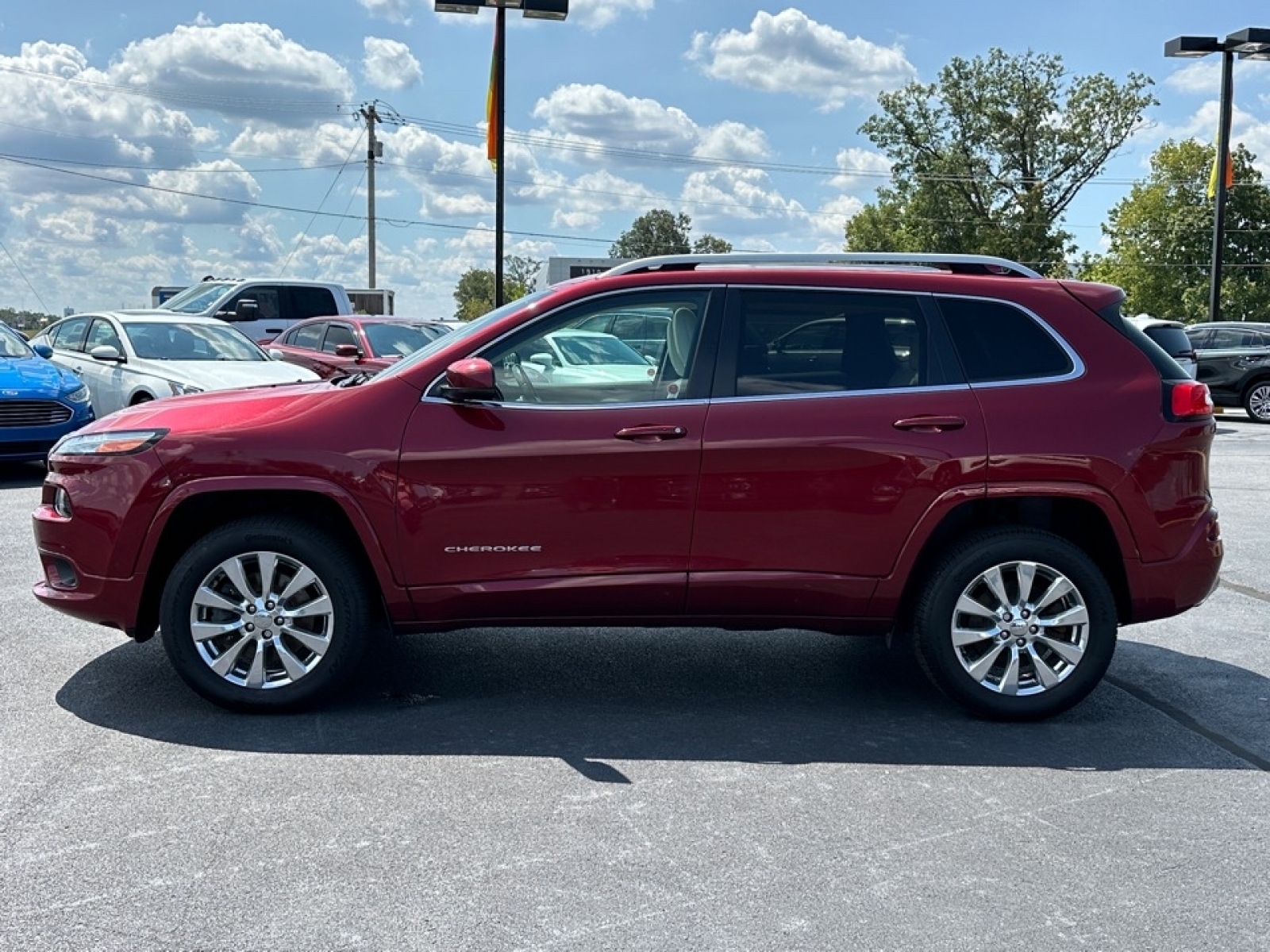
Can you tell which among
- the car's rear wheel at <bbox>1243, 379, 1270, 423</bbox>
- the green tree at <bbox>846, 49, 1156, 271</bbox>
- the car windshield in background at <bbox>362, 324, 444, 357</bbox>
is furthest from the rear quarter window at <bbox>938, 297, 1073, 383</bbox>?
the green tree at <bbox>846, 49, 1156, 271</bbox>

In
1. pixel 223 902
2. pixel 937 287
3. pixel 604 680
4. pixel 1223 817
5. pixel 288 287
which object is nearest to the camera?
pixel 223 902

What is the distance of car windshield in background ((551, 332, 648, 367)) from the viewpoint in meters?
5.14

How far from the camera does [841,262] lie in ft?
17.8

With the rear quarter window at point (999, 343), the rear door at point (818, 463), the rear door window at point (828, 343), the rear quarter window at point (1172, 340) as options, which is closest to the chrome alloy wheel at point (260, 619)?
the rear door at point (818, 463)

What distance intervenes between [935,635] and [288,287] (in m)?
18.1

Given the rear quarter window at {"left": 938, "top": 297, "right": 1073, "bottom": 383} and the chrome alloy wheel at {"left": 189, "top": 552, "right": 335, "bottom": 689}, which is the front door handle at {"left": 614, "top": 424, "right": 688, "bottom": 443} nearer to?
the rear quarter window at {"left": 938, "top": 297, "right": 1073, "bottom": 383}

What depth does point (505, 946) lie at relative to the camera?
3.21 metres

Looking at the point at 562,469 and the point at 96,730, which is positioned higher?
the point at 562,469

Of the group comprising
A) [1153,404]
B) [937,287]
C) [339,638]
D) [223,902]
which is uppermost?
[937,287]

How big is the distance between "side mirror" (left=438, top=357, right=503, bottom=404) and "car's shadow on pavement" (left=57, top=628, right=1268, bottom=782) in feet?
4.15

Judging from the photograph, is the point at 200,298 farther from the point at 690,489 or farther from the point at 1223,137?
the point at 1223,137

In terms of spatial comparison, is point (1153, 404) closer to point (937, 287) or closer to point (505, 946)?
point (937, 287)

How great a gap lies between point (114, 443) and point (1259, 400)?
828 inches

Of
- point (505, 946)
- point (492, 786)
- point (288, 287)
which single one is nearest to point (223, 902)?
point (505, 946)
